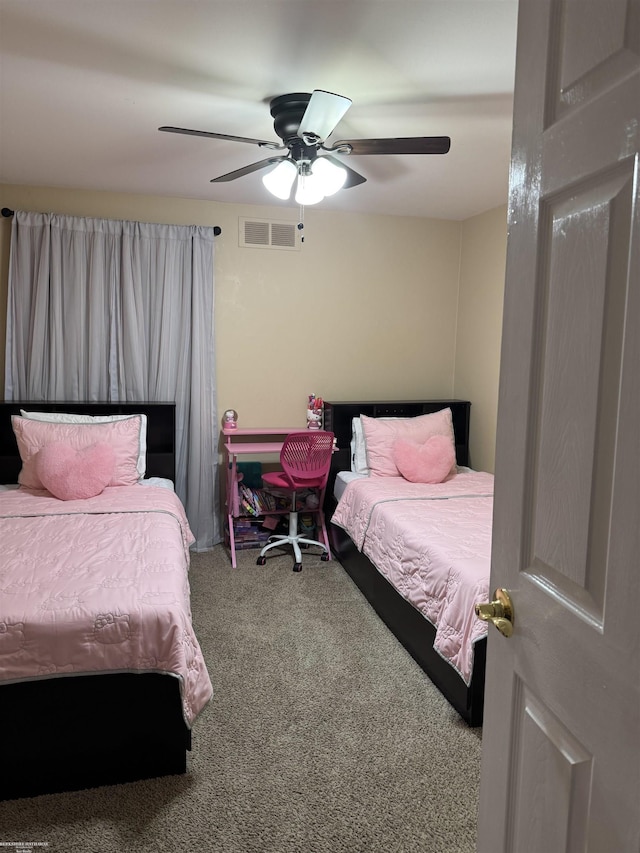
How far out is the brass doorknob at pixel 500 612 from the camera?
1.02 m

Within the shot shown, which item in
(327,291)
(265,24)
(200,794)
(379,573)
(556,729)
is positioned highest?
(265,24)

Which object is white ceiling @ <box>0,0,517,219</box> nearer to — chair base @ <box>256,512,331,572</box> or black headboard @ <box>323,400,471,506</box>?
black headboard @ <box>323,400,471,506</box>

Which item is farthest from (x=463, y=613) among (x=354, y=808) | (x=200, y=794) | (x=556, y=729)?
(x=556, y=729)

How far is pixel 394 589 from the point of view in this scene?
2951 mm

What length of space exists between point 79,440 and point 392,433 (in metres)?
2.04

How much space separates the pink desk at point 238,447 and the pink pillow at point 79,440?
678 mm

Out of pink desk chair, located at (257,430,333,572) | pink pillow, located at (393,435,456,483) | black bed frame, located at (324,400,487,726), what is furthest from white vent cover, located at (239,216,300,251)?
pink pillow, located at (393,435,456,483)

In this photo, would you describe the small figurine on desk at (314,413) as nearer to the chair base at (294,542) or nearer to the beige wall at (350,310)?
the beige wall at (350,310)

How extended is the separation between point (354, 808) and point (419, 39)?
2532 millimetres

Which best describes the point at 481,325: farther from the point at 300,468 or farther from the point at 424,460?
the point at 300,468

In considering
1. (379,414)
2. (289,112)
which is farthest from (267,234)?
(289,112)

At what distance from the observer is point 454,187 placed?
3.68 meters

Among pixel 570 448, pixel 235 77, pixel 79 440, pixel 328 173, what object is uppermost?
pixel 235 77

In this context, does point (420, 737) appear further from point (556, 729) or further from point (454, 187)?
point (454, 187)
